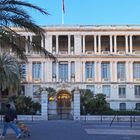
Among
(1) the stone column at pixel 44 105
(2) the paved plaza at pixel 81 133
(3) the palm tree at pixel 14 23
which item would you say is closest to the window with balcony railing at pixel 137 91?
(1) the stone column at pixel 44 105

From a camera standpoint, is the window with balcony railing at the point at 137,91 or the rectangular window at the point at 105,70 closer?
the window with balcony railing at the point at 137,91

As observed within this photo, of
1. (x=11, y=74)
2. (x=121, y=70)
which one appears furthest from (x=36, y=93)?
(x=11, y=74)

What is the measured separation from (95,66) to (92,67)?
28.8 inches

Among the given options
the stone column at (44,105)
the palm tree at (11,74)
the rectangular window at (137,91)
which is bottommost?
the stone column at (44,105)

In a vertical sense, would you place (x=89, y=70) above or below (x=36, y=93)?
above

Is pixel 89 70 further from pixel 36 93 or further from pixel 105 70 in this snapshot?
pixel 36 93

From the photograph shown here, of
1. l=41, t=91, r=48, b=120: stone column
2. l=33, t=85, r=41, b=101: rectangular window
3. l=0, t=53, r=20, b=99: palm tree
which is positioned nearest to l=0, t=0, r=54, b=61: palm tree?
l=41, t=91, r=48, b=120: stone column

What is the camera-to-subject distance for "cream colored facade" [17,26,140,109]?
74.4 metres

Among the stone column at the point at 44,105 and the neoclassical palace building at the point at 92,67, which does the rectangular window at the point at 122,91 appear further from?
the stone column at the point at 44,105

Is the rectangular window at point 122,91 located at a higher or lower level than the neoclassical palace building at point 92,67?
lower

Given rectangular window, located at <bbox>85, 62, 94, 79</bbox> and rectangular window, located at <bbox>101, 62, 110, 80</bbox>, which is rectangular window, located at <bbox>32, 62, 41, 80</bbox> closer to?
rectangular window, located at <bbox>85, 62, 94, 79</bbox>

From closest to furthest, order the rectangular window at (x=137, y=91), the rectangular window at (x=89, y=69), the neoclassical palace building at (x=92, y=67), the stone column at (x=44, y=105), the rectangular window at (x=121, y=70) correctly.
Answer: the stone column at (x=44, y=105) < the rectangular window at (x=137, y=91) < the neoclassical palace building at (x=92, y=67) < the rectangular window at (x=121, y=70) < the rectangular window at (x=89, y=69)

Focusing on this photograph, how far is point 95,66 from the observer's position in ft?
246

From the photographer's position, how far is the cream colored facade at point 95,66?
A: 244ft
